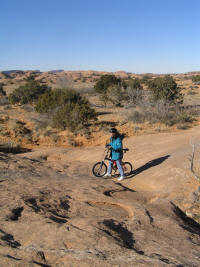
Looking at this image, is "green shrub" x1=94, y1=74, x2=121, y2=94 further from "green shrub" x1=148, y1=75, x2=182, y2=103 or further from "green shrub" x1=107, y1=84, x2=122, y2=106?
"green shrub" x1=148, y1=75, x2=182, y2=103

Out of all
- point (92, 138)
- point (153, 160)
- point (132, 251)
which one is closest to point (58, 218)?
point (132, 251)

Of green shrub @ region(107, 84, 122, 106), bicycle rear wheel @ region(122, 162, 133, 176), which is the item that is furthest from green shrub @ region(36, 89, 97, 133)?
bicycle rear wheel @ region(122, 162, 133, 176)

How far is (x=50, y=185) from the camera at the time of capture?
19.6 feet

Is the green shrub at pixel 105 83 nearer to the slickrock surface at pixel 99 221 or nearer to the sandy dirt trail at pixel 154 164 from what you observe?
the sandy dirt trail at pixel 154 164

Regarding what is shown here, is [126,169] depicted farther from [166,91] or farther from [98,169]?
[166,91]

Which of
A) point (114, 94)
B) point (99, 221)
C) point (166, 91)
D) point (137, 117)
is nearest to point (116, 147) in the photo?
point (99, 221)

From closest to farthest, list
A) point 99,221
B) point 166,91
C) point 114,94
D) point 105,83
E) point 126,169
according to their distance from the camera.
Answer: point 99,221 → point 126,169 → point 166,91 → point 114,94 → point 105,83

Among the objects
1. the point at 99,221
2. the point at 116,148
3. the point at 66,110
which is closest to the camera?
the point at 99,221

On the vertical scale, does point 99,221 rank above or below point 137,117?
below

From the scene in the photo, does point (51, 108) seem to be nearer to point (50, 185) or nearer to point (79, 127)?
point (79, 127)

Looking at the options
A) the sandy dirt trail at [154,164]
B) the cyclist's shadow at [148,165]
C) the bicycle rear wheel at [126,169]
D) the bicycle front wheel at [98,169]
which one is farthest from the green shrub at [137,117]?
the bicycle front wheel at [98,169]

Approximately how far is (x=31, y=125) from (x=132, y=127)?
7.49 meters

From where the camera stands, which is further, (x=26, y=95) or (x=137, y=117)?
(x=26, y=95)

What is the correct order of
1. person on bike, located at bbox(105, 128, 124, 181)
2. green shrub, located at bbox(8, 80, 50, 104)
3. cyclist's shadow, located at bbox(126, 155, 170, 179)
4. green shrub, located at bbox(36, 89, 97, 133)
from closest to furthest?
person on bike, located at bbox(105, 128, 124, 181) → cyclist's shadow, located at bbox(126, 155, 170, 179) → green shrub, located at bbox(36, 89, 97, 133) → green shrub, located at bbox(8, 80, 50, 104)
